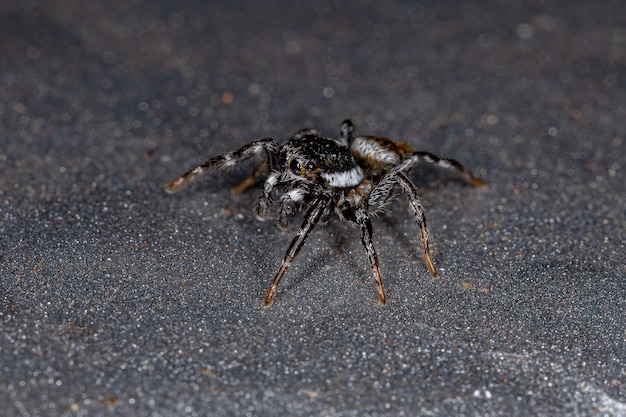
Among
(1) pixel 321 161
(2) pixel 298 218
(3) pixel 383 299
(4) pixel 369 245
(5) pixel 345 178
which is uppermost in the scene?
(1) pixel 321 161

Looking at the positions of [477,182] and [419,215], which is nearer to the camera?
[419,215]

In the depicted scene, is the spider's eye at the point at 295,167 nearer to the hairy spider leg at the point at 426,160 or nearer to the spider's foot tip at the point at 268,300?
the hairy spider leg at the point at 426,160

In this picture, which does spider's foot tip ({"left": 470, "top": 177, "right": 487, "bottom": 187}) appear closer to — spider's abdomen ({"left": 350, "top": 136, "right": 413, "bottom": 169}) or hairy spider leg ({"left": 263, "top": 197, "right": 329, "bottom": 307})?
spider's abdomen ({"left": 350, "top": 136, "right": 413, "bottom": 169})

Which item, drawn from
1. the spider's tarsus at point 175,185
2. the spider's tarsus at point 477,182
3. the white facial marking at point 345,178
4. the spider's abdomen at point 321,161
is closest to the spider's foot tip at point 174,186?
the spider's tarsus at point 175,185

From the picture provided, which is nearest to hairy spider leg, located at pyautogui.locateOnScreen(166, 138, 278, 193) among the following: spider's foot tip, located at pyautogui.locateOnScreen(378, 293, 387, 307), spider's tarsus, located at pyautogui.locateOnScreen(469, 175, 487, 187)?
spider's foot tip, located at pyautogui.locateOnScreen(378, 293, 387, 307)

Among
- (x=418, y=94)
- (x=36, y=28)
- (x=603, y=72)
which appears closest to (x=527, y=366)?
(x=418, y=94)

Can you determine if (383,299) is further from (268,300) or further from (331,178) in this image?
(331,178)

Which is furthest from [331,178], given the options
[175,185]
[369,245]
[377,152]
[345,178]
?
[175,185]

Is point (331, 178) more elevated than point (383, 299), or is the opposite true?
point (331, 178)
